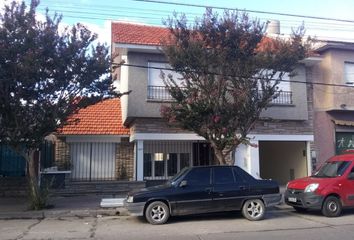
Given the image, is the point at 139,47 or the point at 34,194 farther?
the point at 139,47

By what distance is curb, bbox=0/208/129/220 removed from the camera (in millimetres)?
12828

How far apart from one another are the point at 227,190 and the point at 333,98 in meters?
10.3

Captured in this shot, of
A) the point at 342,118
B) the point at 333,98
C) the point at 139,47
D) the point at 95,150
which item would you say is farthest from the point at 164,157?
the point at 342,118

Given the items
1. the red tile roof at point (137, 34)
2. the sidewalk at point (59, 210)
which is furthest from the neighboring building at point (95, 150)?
the sidewalk at point (59, 210)

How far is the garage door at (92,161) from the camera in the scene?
Answer: 774 inches

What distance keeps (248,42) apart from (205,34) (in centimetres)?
151

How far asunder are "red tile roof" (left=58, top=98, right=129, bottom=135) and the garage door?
0.78 m

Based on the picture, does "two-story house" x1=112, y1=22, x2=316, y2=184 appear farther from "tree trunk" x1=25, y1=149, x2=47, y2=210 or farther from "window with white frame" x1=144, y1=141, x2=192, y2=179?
"tree trunk" x1=25, y1=149, x2=47, y2=210

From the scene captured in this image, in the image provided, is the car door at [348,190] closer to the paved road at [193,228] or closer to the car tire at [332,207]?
the car tire at [332,207]

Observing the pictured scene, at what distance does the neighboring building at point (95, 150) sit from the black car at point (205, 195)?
8407 millimetres

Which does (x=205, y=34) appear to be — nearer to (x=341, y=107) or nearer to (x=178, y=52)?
(x=178, y=52)

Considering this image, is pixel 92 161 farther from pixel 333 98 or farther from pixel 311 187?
pixel 333 98

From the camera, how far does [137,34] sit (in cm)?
1897

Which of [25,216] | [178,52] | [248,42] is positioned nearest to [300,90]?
[248,42]
